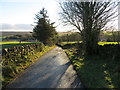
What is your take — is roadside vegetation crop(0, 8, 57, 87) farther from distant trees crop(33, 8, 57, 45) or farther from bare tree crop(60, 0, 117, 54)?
bare tree crop(60, 0, 117, 54)

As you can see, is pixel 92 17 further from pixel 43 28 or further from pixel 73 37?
pixel 73 37

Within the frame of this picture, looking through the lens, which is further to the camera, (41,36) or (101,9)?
(41,36)

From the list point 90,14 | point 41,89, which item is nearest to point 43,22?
point 90,14

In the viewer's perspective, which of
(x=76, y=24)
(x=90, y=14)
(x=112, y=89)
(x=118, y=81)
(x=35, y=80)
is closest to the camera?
(x=112, y=89)

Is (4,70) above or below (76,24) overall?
below

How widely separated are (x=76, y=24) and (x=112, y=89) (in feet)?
40.9

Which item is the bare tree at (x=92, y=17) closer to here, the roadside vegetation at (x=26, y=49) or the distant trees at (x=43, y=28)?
the roadside vegetation at (x=26, y=49)

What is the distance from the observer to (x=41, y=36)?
91.7ft

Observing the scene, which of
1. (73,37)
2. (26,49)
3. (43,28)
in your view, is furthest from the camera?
(73,37)

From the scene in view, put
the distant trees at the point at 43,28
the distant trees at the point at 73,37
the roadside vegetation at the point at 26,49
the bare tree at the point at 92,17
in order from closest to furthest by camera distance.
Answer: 1. the roadside vegetation at the point at 26,49
2. the bare tree at the point at 92,17
3. the distant trees at the point at 73,37
4. the distant trees at the point at 43,28

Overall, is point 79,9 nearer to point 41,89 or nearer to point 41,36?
point 41,89

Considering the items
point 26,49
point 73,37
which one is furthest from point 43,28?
point 26,49

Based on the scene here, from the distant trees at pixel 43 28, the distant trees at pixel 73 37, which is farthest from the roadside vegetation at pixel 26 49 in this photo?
the distant trees at pixel 73 37

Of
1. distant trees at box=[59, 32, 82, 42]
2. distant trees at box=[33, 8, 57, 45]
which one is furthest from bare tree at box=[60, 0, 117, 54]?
distant trees at box=[33, 8, 57, 45]
